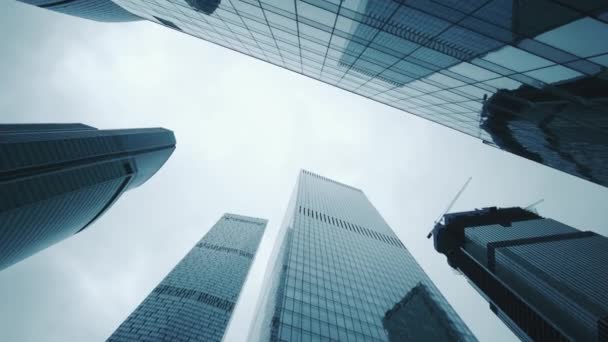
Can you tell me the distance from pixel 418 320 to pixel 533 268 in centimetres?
3111

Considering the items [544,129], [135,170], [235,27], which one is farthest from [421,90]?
[135,170]

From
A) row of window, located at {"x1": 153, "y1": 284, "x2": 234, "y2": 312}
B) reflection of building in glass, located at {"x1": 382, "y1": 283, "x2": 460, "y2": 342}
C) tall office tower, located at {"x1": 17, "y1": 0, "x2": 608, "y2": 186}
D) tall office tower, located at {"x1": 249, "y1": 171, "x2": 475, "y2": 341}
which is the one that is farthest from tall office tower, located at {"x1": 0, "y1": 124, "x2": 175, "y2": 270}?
reflection of building in glass, located at {"x1": 382, "y1": 283, "x2": 460, "y2": 342}

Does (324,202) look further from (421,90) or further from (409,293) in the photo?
(421,90)

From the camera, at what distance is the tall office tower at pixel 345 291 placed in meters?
48.5

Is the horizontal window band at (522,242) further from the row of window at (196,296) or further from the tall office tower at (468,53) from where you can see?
the row of window at (196,296)

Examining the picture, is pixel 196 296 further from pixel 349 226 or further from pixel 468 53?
pixel 468 53

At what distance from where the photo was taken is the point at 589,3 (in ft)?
23.8

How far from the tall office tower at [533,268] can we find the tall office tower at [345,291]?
1625 cm

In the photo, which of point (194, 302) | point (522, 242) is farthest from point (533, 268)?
point (194, 302)

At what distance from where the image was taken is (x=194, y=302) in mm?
150500

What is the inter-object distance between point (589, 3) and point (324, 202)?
425 feet

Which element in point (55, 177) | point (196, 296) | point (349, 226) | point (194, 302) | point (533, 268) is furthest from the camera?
point (196, 296)

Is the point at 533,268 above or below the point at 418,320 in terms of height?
above

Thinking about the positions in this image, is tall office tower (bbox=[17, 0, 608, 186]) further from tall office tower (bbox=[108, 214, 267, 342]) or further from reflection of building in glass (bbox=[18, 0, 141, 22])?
tall office tower (bbox=[108, 214, 267, 342])
